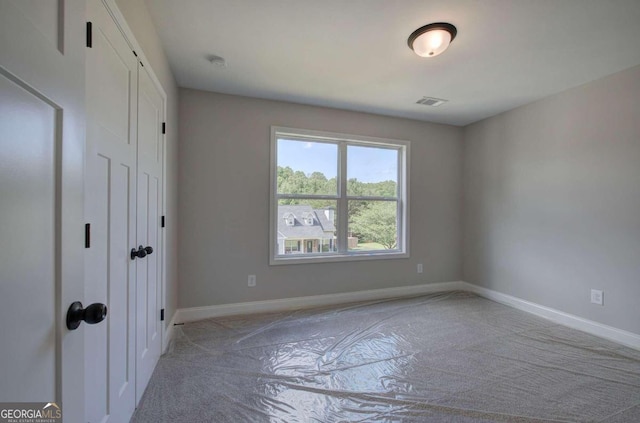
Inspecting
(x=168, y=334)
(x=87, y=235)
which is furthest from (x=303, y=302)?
(x=87, y=235)

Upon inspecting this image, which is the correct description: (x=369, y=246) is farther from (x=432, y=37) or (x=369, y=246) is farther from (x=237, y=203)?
(x=432, y=37)

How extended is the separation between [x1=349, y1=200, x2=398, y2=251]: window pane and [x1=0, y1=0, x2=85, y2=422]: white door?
312cm

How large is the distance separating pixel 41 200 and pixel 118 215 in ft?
2.70

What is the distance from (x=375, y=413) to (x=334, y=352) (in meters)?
0.72

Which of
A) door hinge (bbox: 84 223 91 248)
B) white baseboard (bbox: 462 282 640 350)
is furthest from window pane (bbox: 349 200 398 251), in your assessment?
door hinge (bbox: 84 223 91 248)

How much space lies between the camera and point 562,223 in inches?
117

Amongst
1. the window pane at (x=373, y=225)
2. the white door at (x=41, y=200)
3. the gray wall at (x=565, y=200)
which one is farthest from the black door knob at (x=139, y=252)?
the gray wall at (x=565, y=200)

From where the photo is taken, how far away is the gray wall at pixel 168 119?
167 cm

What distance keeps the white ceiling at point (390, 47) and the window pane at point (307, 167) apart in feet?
1.91

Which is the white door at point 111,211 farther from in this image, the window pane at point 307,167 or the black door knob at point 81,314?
the window pane at point 307,167

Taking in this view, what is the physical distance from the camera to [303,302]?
132 inches

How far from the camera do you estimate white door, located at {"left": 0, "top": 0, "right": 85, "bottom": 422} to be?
53cm

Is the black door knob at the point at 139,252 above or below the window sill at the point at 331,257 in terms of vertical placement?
above

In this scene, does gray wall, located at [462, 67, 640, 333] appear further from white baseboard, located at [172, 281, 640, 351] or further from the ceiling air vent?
the ceiling air vent
